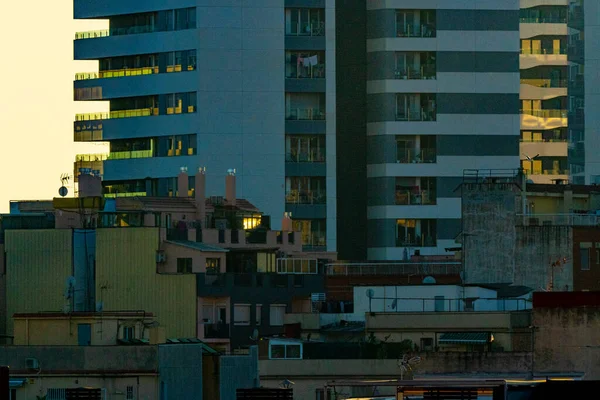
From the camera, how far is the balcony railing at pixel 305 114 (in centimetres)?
14625

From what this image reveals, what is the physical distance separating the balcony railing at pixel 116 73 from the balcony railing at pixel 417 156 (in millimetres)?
15092

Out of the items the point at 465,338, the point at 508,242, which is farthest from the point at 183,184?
the point at 465,338

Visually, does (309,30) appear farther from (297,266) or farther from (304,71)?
(297,266)

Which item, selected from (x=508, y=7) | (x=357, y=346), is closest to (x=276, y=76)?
(x=508, y=7)

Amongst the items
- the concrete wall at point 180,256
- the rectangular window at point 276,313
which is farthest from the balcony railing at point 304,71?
the concrete wall at point 180,256

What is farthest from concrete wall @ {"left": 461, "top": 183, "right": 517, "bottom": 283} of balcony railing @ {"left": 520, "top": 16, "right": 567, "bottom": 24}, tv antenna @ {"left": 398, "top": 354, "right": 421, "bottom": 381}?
balcony railing @ {"left": 520, "top": 16, "right": 567, "bottom": 24}

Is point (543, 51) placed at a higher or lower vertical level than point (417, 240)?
higher

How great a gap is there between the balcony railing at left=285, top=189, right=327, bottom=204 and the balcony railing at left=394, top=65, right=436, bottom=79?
8725mm

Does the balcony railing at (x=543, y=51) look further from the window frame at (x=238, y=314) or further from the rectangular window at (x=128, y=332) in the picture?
the rectangular window at (x=128, y=332)

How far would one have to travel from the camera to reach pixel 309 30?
145 m

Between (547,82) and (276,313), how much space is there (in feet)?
231

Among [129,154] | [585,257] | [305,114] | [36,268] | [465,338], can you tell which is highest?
[305,114]

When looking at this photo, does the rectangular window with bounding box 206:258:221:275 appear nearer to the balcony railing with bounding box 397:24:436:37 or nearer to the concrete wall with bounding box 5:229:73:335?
the concrete wall with bounding box 5:229:73:335

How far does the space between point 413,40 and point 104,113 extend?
747 inches
